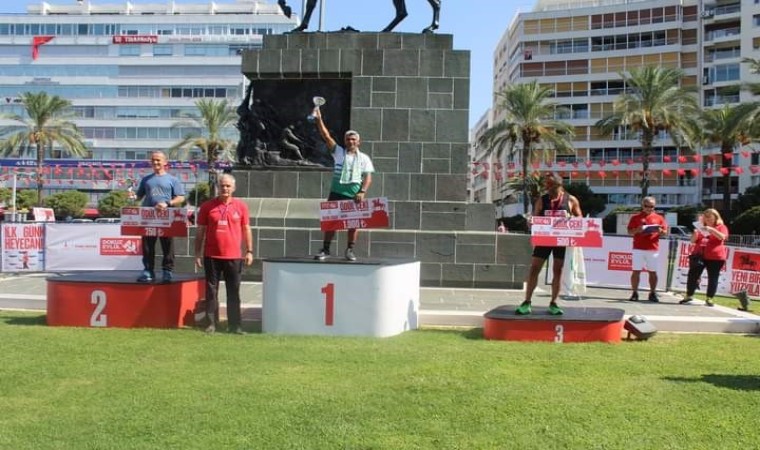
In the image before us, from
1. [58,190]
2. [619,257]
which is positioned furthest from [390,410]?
[58,190]

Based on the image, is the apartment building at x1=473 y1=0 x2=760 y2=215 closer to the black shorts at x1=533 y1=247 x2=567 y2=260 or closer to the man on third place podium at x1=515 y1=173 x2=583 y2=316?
the man on third place podium at x1=515 y1=173 x2=583 y2=316

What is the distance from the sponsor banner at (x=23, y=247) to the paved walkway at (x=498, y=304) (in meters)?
2.42

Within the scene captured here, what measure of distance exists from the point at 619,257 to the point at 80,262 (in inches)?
500

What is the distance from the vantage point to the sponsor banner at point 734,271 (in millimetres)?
14586

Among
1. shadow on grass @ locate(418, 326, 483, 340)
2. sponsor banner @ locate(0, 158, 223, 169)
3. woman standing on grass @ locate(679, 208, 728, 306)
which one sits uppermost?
sponsor banner @ locate(0, 158, 223, 169)

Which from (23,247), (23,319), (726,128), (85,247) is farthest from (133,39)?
(23,319)

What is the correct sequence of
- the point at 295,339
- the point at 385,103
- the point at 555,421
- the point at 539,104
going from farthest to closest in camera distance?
the point at 539,104 → the point at 385,103 → the point at 295,339 → the point at 555,421

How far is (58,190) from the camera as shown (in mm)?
74125

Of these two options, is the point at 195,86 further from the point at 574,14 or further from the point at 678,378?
the point at 678,378

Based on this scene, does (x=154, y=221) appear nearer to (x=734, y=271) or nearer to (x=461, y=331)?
(x=461, y=331)

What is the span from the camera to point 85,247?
16.8 metres

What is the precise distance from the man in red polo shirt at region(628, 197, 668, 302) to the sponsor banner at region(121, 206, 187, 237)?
757cm

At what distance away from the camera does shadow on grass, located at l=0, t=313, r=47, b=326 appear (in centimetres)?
840

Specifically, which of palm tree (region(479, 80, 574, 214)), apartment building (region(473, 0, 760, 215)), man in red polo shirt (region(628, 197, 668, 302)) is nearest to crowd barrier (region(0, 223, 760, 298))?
man in red polo shirt (region(628, 197, 668, 302))
